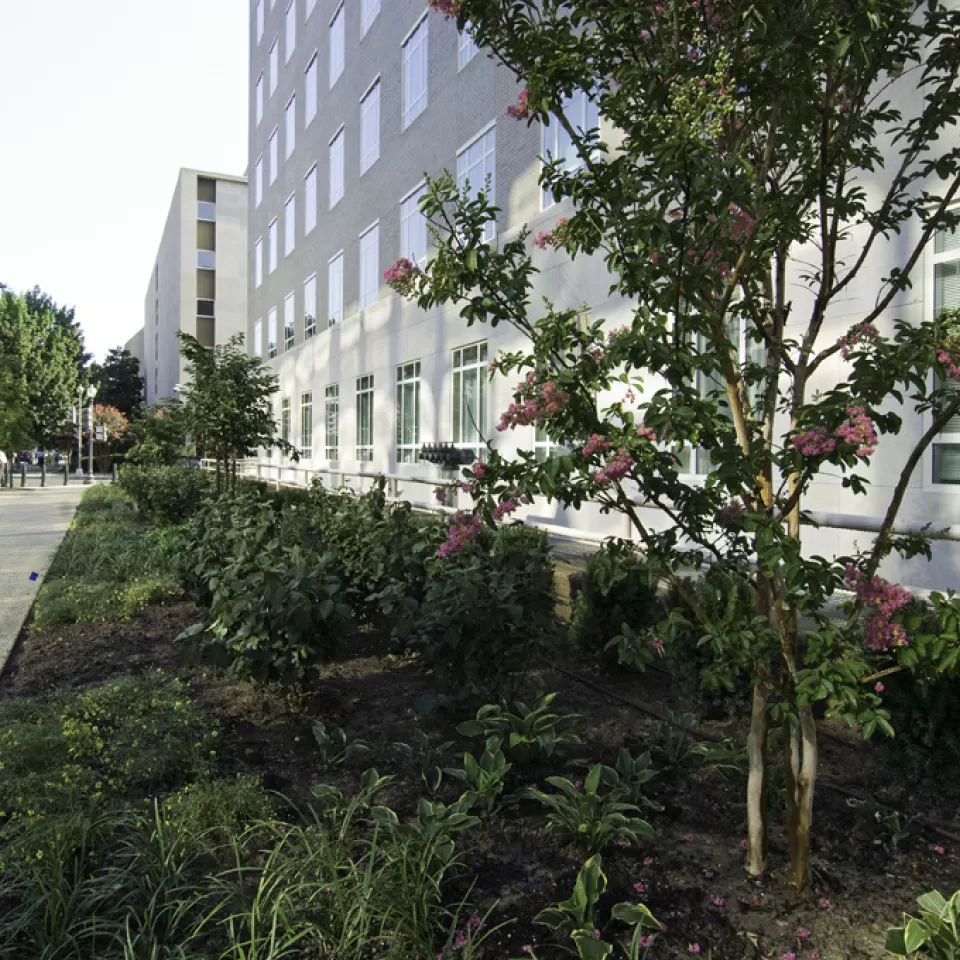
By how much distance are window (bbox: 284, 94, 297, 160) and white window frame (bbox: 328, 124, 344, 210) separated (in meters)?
4.80

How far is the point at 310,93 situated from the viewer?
25.4 m

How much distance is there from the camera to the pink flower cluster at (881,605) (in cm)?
239

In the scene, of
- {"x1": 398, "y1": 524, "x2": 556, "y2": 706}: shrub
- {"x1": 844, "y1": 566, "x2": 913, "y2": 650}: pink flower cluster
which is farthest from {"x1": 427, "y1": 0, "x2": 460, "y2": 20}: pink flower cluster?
{"x1": 398, "y1": 524, "x2": 556, "y2": 706}: shrub

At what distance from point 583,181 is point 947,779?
106 inches

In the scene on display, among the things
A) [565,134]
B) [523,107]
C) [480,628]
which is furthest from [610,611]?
[565,134]

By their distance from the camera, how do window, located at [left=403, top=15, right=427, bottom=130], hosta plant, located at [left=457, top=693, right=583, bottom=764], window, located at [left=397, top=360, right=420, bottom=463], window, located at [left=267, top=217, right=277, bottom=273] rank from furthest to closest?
window, located at [left=267, top=217, right=277, bottom=273]
window, located at [left=397, top=360, right=420, bottom=463]
window, located at [left=403, top=15, right=427, bottom=130]
hosta plant, located at [left=457, top=693, right=583, bottom=764]

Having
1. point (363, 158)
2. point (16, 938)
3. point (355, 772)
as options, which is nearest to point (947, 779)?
point (355, 772)

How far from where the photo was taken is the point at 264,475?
1235 inches

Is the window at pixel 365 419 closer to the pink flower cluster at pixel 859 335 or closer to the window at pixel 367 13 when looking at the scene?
the window at pixel 367 13

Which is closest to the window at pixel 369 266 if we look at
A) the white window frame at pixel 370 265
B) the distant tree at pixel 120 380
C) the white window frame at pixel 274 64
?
the white window frame at pixel 370 265

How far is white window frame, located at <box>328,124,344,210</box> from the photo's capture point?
22.4 m

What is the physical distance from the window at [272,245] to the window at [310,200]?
4.73 m

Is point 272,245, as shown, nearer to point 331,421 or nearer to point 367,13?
point 331,421

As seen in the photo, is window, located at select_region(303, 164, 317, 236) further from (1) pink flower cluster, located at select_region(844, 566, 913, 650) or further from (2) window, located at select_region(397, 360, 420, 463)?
(1) pink flower cluster, located at select_region(844, 566, 913, 650)
